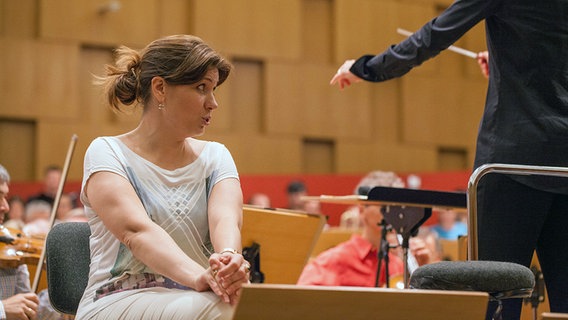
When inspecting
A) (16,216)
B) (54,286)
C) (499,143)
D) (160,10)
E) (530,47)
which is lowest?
(16,216)

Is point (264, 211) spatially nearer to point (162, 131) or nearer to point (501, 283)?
point (162, 131)

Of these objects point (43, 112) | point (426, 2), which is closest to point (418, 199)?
point (43, 112)

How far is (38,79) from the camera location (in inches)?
341

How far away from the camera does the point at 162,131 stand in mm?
2311

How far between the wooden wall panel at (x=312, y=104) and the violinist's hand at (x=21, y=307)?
6890 millimetres

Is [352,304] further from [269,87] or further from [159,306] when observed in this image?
[269,87]

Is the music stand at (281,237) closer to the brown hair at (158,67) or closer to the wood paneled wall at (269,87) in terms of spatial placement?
the brown hair at (158,67)

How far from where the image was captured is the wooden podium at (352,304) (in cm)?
170

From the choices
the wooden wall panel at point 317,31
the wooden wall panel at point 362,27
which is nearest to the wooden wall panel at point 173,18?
the wooden wall panel at point 317,31

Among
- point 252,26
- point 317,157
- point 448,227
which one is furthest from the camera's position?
point 317,157

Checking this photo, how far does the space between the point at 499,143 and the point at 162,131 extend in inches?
36.7

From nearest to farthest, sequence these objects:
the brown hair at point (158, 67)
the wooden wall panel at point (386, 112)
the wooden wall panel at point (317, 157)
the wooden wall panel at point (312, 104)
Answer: the brown hair at point (158, 67) → the wooden wall panel at point (312, 104) → the wooden wall panel at point (317, 157) → the wooden wall panel at point (386, 112)

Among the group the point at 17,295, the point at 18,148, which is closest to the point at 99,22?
the point at 18,148

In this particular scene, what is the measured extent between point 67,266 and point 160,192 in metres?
0.58
